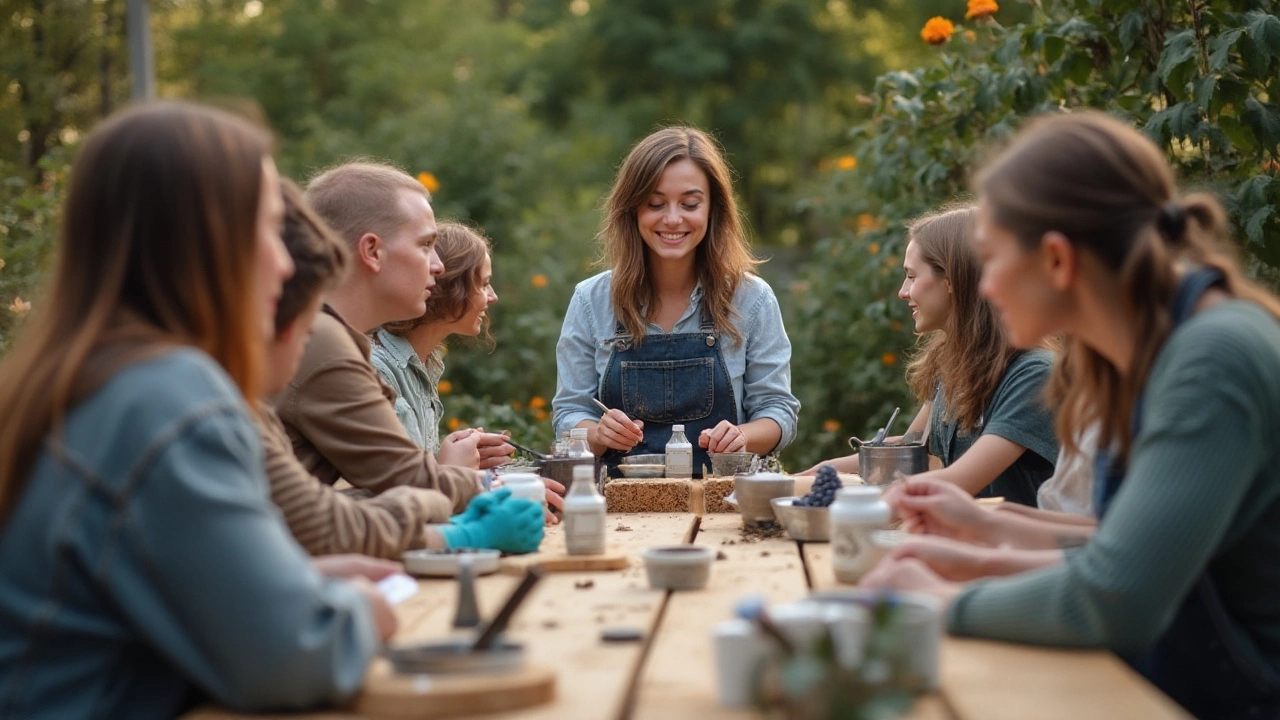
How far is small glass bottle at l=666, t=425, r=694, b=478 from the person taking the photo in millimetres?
4488

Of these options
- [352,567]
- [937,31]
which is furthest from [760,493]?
[937,31]

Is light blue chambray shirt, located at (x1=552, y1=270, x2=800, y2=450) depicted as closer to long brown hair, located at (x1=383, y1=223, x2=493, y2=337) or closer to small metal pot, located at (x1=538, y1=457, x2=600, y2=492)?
long brown hair, located at (x1=383, y1=223, x2=493, y2=337)

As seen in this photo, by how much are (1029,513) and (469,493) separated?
1.41 metres

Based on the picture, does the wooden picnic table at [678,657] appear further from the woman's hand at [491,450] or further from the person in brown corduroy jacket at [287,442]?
the woman's hand at [491,450]

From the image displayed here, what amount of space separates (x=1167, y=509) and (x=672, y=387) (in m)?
3.08

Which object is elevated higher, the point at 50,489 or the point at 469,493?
the point at 50,489

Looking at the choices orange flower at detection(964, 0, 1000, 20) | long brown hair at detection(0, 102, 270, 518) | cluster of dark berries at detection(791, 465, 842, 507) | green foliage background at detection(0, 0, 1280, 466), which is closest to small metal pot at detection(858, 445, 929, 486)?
cluster of dark berries at detection(791, 465, 842, 507)

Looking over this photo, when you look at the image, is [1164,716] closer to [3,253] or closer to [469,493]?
[469,493]

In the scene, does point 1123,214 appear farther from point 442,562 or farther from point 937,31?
point 937,31

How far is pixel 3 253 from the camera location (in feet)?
16.3

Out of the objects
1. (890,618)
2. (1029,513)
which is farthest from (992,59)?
(890,618)

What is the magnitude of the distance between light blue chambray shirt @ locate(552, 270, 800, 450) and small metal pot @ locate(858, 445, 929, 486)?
1.24 metres

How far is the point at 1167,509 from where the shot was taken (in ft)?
6.72

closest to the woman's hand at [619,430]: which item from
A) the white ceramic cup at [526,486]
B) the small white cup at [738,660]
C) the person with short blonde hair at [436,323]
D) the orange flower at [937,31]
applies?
the person with short blonde hair at [436,323]
